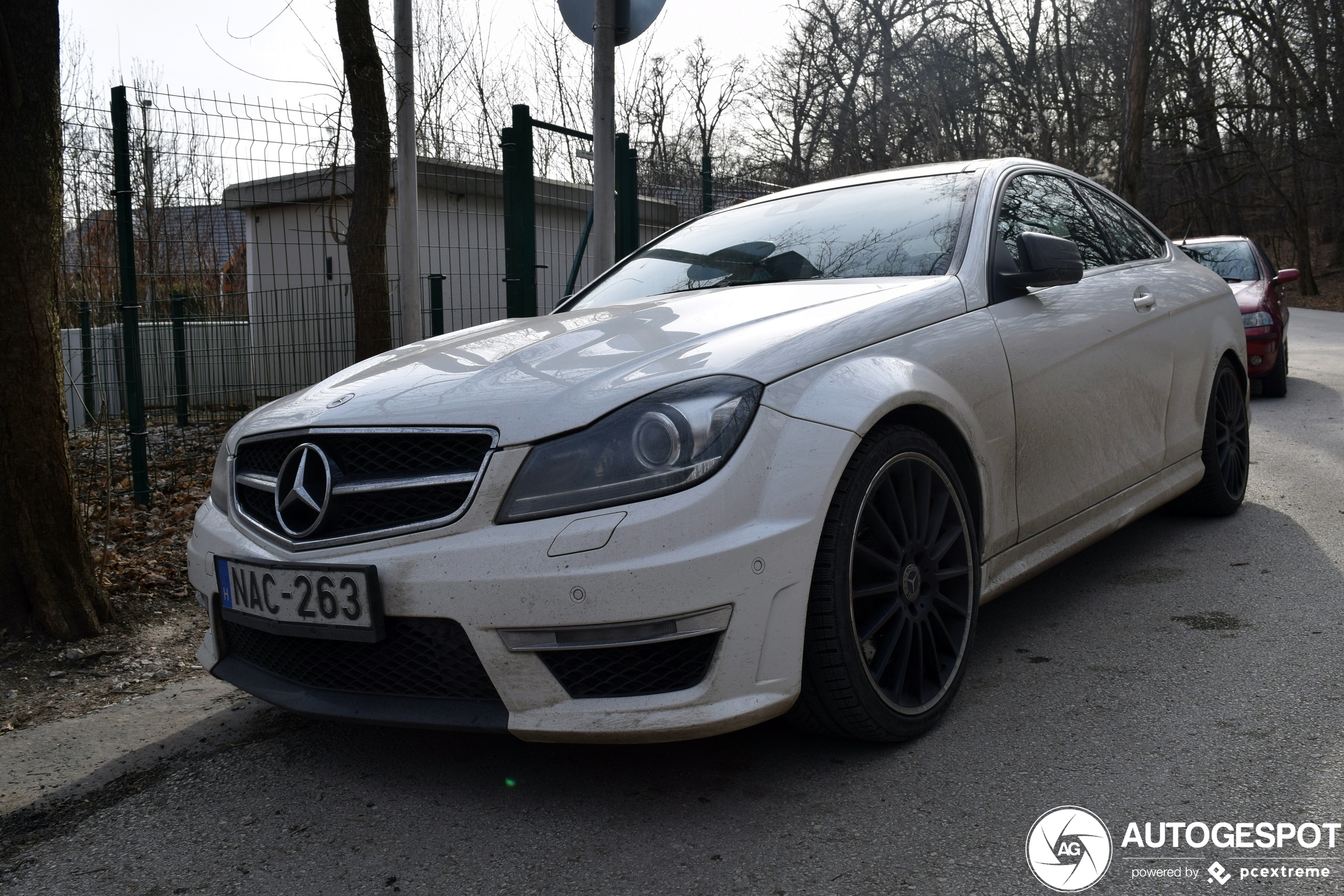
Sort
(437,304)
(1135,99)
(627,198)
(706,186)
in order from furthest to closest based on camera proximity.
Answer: (1135,99), (706,186), (627,198), (437,304)

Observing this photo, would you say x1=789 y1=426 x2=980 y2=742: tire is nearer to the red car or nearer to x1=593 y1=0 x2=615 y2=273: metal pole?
x1=593 y1=0 x2=615 y2=273: metal pole

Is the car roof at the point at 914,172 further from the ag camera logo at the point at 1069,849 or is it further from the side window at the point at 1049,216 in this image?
the ag camera logo at the point at 1069,849

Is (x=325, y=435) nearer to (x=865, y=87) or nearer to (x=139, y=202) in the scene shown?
(x=139, y=202)

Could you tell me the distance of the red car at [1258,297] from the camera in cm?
907

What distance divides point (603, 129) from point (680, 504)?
3.68 m

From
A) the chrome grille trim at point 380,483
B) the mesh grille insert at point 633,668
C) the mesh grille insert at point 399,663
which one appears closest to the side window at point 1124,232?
the mesh grille insert at point 633,668

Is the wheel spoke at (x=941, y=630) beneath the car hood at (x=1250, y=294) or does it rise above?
beneath

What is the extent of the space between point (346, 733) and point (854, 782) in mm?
1361

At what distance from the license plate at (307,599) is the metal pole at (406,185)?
12.8 ft

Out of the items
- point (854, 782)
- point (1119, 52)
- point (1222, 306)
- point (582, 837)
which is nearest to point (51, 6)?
point (582, 837)

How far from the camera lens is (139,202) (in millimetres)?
7090

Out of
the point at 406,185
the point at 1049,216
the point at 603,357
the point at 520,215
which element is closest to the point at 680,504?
the point at 603,357

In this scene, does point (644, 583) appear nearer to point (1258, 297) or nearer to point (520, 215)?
point (520, 215)

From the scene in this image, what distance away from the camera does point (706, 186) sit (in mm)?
8938
